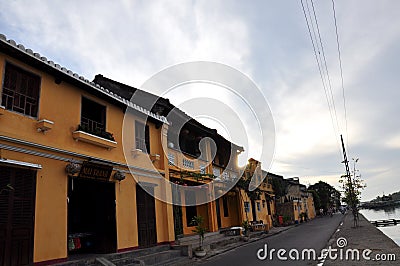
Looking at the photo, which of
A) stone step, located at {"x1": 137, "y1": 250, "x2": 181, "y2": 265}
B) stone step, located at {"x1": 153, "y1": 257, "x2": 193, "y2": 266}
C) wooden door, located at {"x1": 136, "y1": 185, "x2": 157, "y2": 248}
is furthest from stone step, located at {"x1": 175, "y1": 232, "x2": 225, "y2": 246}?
wooden door, located at {"x1": 136, "y1": 185, "x2": 157, "y2": 248}

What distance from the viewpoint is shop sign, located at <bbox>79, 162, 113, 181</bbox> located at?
31.7 feet

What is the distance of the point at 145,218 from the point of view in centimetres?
1249

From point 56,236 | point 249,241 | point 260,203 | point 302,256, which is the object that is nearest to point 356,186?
point 260,203

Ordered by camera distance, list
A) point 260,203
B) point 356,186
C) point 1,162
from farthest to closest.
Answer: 1. point 260,203
2. point 356,186
3. point 1,162

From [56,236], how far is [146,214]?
4.45 m

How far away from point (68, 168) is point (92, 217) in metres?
3.04

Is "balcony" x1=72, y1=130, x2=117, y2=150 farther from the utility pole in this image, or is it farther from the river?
the utility pole

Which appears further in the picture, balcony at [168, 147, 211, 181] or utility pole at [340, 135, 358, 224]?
utility pole at [340, 135, 358, 224]

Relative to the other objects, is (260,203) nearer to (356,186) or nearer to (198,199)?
(356,186)

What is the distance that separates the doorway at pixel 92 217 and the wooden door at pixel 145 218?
1.40 meters

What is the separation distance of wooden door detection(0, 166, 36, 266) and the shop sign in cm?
166

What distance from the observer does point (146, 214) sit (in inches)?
497

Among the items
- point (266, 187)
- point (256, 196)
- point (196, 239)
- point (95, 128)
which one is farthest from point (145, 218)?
point (266, 187)

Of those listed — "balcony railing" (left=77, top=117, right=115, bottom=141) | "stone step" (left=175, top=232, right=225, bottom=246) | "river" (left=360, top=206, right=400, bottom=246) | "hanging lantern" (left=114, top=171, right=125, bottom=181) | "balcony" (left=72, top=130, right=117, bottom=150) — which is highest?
"balcony railing" (left=77, top=117, right=115, bottom=141)
